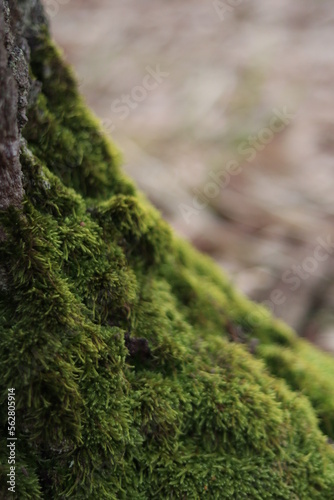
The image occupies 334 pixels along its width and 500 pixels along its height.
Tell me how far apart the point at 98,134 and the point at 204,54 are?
8.30 m

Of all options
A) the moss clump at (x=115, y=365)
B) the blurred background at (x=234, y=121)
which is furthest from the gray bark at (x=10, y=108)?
the blurred background at (x=234, y=121)

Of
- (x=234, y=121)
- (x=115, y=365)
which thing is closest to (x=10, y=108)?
(x=115, y=365)

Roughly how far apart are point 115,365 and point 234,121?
Result: 684cm

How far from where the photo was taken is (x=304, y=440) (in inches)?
69.1

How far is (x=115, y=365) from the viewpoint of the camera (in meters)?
1.55

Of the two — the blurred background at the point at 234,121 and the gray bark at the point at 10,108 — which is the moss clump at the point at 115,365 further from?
the blurred background at the point at 234,121

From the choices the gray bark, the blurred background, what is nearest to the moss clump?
the gray bark

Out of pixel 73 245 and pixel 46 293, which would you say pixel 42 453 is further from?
pixel 73 245

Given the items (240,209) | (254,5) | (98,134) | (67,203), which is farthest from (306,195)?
(254,5)

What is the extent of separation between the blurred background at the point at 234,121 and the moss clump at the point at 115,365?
215 cm

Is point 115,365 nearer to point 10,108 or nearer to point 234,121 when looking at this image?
point 10,108

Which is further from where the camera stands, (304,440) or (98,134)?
(98,134)

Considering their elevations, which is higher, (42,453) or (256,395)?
(256,395)

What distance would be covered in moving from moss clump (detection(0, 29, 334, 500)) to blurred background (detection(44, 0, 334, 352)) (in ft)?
7.06
